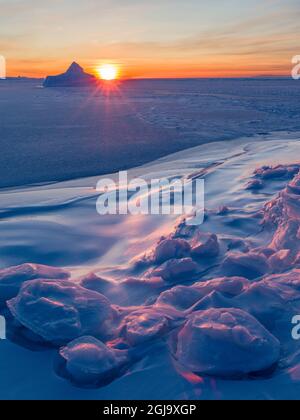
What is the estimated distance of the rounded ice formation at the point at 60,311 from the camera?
2016mm

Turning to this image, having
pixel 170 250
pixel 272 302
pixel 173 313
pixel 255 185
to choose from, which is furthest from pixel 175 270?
pixel 255 185

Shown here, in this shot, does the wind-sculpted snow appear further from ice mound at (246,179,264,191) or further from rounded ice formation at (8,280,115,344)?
ice mound at (246,179,264,191)

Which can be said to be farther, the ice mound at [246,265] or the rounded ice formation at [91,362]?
the ice mound at [246,265]

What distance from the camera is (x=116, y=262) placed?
9.57ft

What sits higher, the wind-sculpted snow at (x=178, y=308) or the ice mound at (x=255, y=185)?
the ice mound at (x=255, y=185)

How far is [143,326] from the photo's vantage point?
6.76 ft

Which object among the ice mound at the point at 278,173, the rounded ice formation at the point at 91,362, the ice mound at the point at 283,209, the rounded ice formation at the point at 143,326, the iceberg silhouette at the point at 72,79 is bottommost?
the rounded ice formation at the point at 91,362

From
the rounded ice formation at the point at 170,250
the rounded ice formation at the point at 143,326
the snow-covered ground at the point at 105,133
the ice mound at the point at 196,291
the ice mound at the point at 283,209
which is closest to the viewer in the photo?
the rounded ice formation at the point at 143,326

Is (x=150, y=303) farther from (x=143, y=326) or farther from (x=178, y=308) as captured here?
(x=143, y=326)

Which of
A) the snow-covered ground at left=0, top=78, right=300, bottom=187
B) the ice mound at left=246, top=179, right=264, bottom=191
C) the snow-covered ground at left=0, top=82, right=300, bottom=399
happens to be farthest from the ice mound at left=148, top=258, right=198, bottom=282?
the snow-covered ground at left=0, top=78, right=300, bottom=187

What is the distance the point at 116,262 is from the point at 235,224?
106 cm

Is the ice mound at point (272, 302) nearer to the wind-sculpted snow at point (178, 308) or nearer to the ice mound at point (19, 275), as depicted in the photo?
the wind-sculpted snow at point (178, 308)

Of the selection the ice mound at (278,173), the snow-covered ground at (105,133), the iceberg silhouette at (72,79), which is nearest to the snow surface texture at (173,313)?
the ice mound at (278,173)

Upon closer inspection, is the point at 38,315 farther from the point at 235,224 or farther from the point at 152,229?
the point at 235,224
